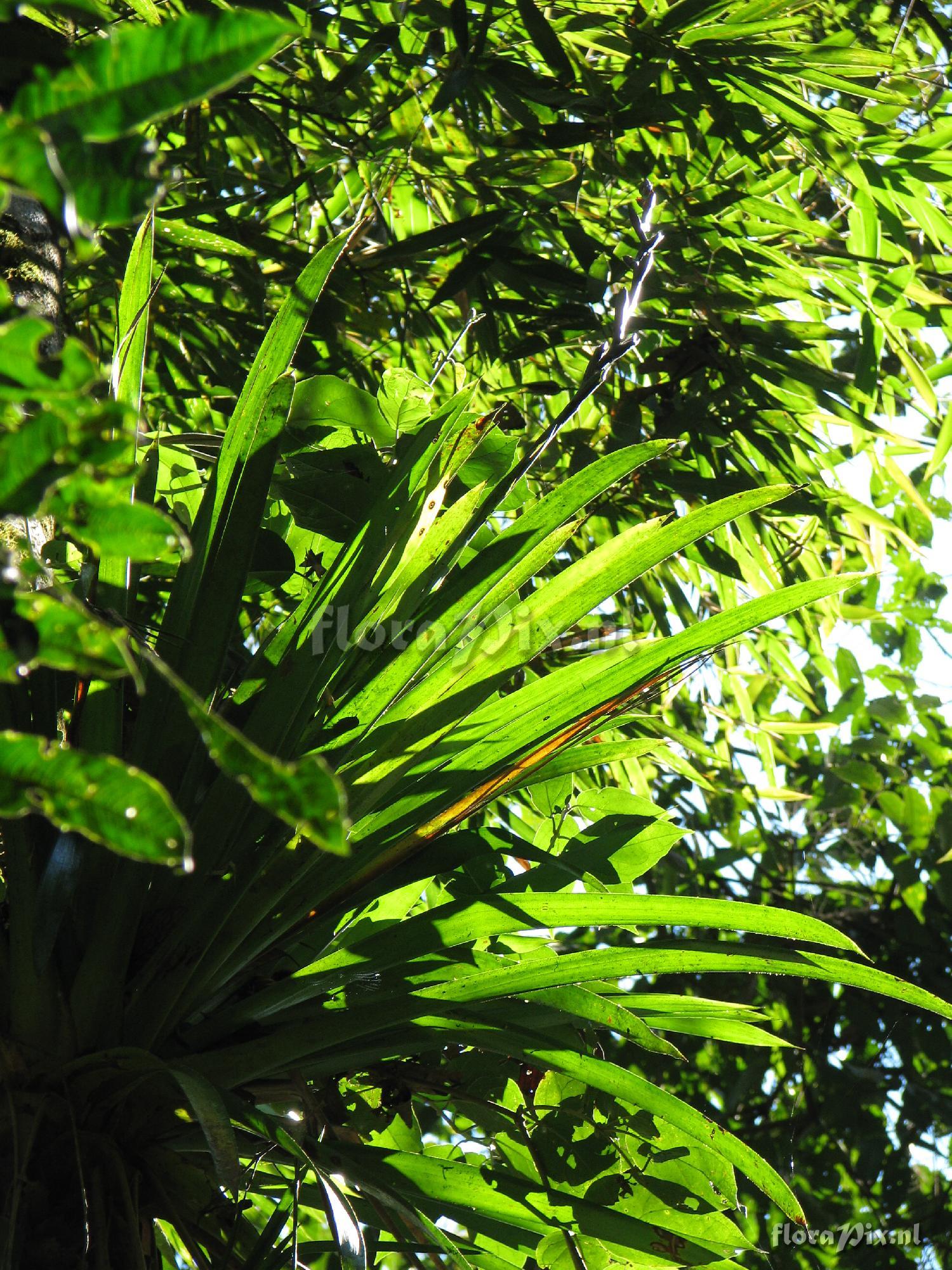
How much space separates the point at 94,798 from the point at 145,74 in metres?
0.18

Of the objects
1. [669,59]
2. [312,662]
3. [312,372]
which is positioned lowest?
[312,662]

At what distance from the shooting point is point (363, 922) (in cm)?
71

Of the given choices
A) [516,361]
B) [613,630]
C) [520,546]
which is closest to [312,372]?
[516,361]

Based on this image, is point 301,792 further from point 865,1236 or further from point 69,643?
point 865,1236

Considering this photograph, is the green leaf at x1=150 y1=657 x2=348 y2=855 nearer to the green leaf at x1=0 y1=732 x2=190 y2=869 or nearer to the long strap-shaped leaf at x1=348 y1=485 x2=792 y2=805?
the green leaf at x1=0 y1=732 x2=190 y2=869

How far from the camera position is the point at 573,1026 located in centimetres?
72

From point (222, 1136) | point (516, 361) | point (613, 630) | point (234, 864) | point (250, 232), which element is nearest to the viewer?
point (222, 1136)

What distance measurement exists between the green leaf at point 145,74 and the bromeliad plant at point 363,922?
34 cm

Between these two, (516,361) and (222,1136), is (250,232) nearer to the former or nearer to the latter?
(516,361)

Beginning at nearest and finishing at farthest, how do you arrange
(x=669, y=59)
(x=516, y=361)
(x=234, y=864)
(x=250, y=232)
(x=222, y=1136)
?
(x=222, y=1136)
(x=234, y=864)
(x=669, y=59)
(x=250, y=232)
(x=516, y=361)

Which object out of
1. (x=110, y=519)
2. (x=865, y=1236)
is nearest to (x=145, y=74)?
(x=110, y=519)

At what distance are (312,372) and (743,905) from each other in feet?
3.10

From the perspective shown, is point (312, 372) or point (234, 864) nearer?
point (234, 864)

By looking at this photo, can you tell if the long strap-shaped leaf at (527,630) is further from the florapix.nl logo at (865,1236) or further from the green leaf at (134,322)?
the florapix.nl logo at (865,1236)
